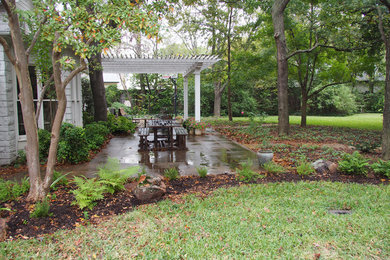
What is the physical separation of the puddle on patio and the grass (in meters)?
1.97

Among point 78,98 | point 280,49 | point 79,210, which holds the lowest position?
point 79,210

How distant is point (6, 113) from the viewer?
643 centimetres

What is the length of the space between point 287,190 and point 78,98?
285 inches

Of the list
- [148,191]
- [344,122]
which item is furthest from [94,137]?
[344,122]

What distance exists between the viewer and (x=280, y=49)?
10.3 meters

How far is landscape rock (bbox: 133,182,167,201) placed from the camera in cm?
426

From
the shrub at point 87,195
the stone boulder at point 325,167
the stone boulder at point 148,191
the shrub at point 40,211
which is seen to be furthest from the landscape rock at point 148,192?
the stone boulder at point 325,167

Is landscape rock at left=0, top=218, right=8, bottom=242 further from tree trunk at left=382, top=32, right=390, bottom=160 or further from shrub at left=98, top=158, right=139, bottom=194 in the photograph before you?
tree trunk at left=382, top=32, right=390, bottom=160

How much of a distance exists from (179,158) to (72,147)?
2.56 m

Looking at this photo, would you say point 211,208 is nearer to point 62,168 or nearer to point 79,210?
point 79,210

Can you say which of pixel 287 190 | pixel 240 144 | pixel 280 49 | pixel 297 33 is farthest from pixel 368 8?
pixel 287 190

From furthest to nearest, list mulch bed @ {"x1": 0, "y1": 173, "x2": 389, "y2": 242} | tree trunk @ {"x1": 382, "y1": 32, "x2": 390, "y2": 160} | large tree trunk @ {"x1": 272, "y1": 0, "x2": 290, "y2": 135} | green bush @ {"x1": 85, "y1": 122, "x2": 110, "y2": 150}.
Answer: large tree trunk @ {"x1": 272, "y1": 0, "x2": 290, "y2": 135}, green bush @ {"x1": 85, "y1": 122, "x2": 110, "y2": 150}, tree trunk @ {"x1": 382, "y1": 32, "x2": 390, "y2": 160}, mulch bed @ {"x1": 0, "y1": 173, "x2": 389, "y2": 242}

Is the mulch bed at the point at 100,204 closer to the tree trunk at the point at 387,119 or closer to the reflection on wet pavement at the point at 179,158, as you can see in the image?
the reflection on wet pavement at the point at 179,158

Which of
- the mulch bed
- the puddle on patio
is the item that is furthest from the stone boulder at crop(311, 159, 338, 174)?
the puddle on patio
